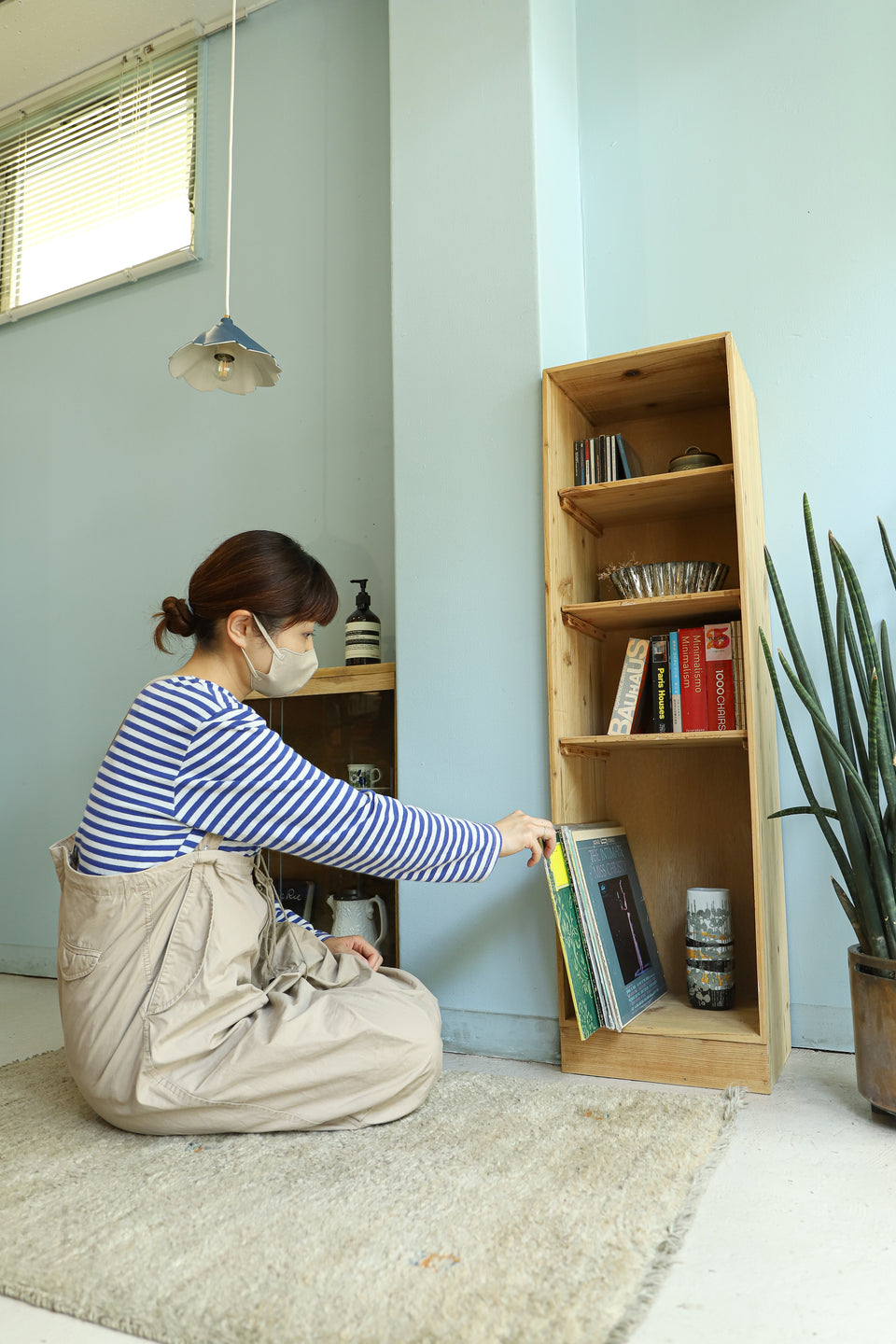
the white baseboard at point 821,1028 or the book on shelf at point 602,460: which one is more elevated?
the book on shelf at point 602,460

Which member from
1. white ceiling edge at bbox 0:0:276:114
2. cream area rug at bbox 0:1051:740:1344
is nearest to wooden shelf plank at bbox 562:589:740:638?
cream area rug at bbox 0:1051:740:1344

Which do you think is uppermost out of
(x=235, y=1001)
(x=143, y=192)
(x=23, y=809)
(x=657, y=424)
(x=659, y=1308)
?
(x=143, y=192)

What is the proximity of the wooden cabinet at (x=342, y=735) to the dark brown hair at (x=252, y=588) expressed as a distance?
62 centimetres

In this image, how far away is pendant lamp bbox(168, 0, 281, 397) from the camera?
2168 mm

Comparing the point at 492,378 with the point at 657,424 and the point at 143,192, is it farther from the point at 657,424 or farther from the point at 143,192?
the point at 143,192

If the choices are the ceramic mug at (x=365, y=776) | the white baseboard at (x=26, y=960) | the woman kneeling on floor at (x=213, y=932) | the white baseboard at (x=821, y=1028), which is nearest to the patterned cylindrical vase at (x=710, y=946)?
the white baseboard at (x=821, y=1028)

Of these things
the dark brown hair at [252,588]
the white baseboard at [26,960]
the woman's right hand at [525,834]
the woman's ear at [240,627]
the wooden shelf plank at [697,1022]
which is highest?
the dark brown hair at [252,588]

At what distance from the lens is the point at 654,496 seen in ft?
6.82

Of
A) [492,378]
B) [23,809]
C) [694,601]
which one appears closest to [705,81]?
[492,378]

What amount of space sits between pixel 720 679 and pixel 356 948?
91 cm

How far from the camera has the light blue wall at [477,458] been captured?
6.68 feet

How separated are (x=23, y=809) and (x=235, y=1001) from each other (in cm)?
210

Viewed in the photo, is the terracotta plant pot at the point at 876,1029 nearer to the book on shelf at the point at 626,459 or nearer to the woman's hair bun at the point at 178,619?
the book on shelf at the point at 626,459

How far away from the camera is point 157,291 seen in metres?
3.28
